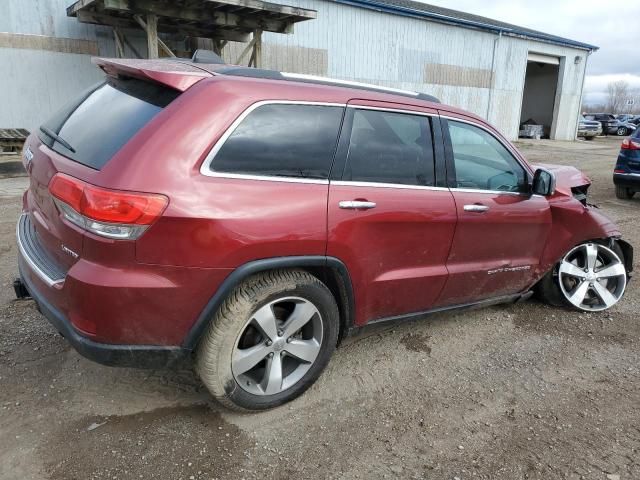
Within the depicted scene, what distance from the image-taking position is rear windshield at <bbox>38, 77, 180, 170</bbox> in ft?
7.64

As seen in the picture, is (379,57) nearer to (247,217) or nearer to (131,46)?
(131,46)

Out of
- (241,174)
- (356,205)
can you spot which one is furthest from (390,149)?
(241,174)

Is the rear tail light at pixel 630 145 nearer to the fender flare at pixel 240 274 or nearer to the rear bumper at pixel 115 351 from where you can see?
the fender flare at pixel 240 274

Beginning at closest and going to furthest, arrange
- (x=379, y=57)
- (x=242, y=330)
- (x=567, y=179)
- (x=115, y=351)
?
1. (x=115, y=351)
2. (x=242, y=330)
3. (x=567, y=179)
4. (x=379, y=57)

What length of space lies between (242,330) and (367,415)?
901 millimetres

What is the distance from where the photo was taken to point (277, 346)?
2635mm

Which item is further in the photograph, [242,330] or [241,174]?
[242,330]

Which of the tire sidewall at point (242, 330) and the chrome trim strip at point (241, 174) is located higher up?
the chrome trim strip at point (241, 174)

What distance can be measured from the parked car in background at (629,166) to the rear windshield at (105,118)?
29.4 feet

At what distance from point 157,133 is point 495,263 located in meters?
2.46

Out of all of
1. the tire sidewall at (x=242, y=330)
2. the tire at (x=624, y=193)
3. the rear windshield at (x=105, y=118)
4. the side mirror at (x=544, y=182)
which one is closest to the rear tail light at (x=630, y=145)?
the tire at (x=624, y=193)

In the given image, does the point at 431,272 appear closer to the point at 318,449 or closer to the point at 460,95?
the point at 318,449

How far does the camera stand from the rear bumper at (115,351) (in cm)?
224

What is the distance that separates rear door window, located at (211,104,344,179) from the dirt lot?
4.48ft
